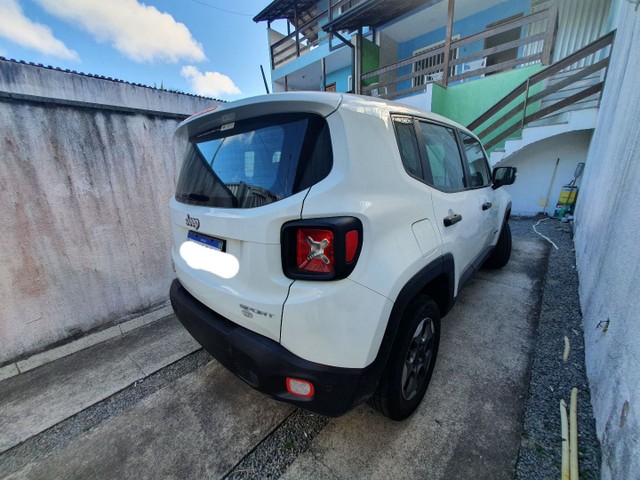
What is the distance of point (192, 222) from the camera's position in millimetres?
1682

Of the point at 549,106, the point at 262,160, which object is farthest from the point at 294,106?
the point at 549,106

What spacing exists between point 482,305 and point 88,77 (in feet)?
30.1

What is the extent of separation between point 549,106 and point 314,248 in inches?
292

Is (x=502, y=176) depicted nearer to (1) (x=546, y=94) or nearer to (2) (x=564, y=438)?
(2) (x=564, y=438)

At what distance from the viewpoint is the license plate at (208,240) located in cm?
149

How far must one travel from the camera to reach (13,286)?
2.28 metres

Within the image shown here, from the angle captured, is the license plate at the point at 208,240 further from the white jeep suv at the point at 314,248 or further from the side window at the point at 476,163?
the side window at the point at 476,163

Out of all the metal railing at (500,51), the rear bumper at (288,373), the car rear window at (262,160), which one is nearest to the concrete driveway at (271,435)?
the rear bumper at (288,373)

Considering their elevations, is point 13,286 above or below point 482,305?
above

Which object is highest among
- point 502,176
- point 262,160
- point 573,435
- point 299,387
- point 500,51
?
point 500,51

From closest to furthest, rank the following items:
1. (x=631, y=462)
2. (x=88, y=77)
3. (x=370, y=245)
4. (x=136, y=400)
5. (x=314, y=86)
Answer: (x=631, y=462) < (x=370, y=245) < (x=136, y=400) < (x=88, y=77) < (x=314, y=86)

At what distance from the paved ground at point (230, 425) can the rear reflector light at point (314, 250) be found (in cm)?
116

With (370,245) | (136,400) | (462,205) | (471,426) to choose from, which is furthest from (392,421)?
(136,400)

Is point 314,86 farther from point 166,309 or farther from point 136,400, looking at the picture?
point 136,400
